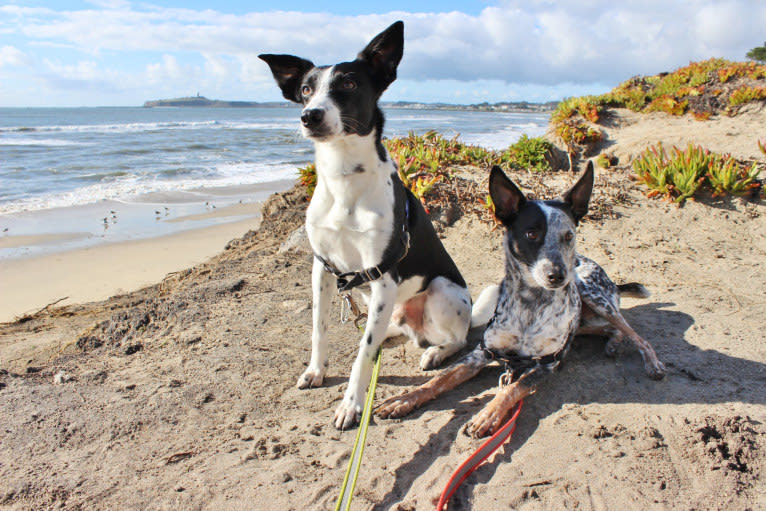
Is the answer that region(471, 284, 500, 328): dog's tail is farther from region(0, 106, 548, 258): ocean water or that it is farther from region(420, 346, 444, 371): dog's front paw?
region(0, 106, 548, 258): ocean water

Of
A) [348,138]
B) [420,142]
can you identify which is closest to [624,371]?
[348,138]

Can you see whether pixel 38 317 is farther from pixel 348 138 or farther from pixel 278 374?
pixel 348 138

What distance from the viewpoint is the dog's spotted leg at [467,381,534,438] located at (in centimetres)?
269

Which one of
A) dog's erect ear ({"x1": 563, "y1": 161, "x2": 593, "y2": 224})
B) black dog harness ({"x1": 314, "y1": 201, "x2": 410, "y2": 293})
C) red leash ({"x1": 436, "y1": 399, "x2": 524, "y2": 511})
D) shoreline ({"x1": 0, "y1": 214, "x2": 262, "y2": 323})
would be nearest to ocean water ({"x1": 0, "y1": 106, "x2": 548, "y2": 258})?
shoreline ({"x1": 0, "y1": 214, "x2": 262, "y2": 323})

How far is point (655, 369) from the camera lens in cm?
310

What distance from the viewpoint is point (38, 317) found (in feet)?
18.2

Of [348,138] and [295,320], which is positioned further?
[295,320]

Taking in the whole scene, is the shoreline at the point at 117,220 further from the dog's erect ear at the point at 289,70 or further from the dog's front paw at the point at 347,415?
the dog's front paw at the point at 347,415

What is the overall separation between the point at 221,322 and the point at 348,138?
8.44 feet

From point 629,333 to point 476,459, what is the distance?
1.61 metres

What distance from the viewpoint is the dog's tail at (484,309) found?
4129 mm

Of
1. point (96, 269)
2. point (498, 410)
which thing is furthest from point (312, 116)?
point (96, 269)

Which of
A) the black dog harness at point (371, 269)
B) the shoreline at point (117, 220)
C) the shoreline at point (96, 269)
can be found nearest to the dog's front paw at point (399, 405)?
the black dog harness at point (371, 269)

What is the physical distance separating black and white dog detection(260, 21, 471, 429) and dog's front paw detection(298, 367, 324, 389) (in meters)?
0.29
